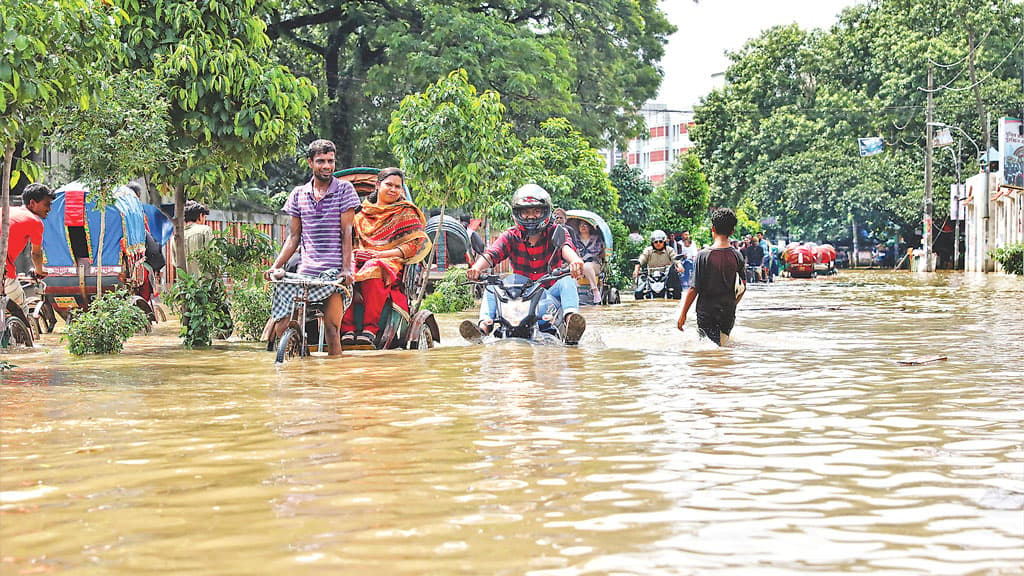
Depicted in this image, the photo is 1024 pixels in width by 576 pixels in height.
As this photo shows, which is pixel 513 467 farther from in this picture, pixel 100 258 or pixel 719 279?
pixel 100 258

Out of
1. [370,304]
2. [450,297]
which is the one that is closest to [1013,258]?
[450,297]

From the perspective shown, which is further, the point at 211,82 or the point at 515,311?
the point at 211,82

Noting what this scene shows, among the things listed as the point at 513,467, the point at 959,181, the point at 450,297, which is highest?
the point at 959,181

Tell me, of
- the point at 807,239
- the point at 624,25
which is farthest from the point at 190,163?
the point at 807,239

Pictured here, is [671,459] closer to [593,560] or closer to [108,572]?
[593,560]

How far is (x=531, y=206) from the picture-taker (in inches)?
563

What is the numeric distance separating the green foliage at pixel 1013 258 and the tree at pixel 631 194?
14242mm

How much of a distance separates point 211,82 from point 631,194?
2677 cm

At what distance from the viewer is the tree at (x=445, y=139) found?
19188 millimetres

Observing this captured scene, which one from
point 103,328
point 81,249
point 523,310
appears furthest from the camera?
point 81,249

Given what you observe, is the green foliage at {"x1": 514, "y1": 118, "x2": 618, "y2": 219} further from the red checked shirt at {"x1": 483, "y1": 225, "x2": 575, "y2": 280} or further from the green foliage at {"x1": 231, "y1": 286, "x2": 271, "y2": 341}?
the red checked shirt at {"x1": 483, "y1": 225, "x2": 575, "y2": 280}

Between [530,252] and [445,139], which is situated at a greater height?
[445,139]

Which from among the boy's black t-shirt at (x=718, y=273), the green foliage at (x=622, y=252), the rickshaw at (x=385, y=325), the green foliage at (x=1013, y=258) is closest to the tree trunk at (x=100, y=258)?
the rickshaw at (x=385, y=325)

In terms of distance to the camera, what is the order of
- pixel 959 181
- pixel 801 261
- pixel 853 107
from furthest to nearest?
pixel 853 107
pixel 959 181
pixel 801 261
